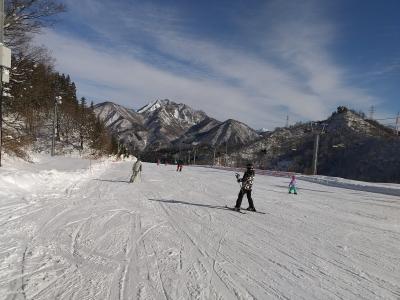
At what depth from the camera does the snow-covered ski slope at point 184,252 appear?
5.65m

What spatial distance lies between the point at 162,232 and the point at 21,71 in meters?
18.1

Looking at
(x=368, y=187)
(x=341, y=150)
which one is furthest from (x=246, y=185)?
(x=341, y=150)

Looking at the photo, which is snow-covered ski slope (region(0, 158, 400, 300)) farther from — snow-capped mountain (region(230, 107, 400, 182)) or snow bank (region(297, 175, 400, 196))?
snow-capped mountain (region(230, 107, 400, 182))

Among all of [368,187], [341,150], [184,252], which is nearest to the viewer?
[184,252]

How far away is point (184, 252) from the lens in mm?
7637

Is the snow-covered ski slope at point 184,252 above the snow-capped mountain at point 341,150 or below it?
below

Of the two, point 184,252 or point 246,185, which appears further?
point 246,185

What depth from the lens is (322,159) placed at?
408 ft

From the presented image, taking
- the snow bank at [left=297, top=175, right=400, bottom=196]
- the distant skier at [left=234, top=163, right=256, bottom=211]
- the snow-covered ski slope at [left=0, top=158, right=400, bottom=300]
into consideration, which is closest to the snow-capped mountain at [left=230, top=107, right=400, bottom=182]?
the snow bank at [left=297, top=175, right=400, bottom=196]

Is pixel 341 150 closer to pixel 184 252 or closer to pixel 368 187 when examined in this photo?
pixel 368 187

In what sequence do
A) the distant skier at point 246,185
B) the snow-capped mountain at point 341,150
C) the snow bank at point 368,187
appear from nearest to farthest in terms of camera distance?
the distant skier at point 246,185 → the snow bank at point 368,187 → the snow-capped mountain at point 341,150

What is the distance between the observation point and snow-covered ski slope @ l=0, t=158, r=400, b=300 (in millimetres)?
5648

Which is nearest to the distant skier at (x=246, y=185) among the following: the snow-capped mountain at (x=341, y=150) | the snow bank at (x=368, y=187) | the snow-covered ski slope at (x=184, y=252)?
the snow-covered ski slope at (x=184, y=252)

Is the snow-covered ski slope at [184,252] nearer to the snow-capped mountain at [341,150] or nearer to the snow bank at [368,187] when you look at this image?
the snow bank at [368,187]
